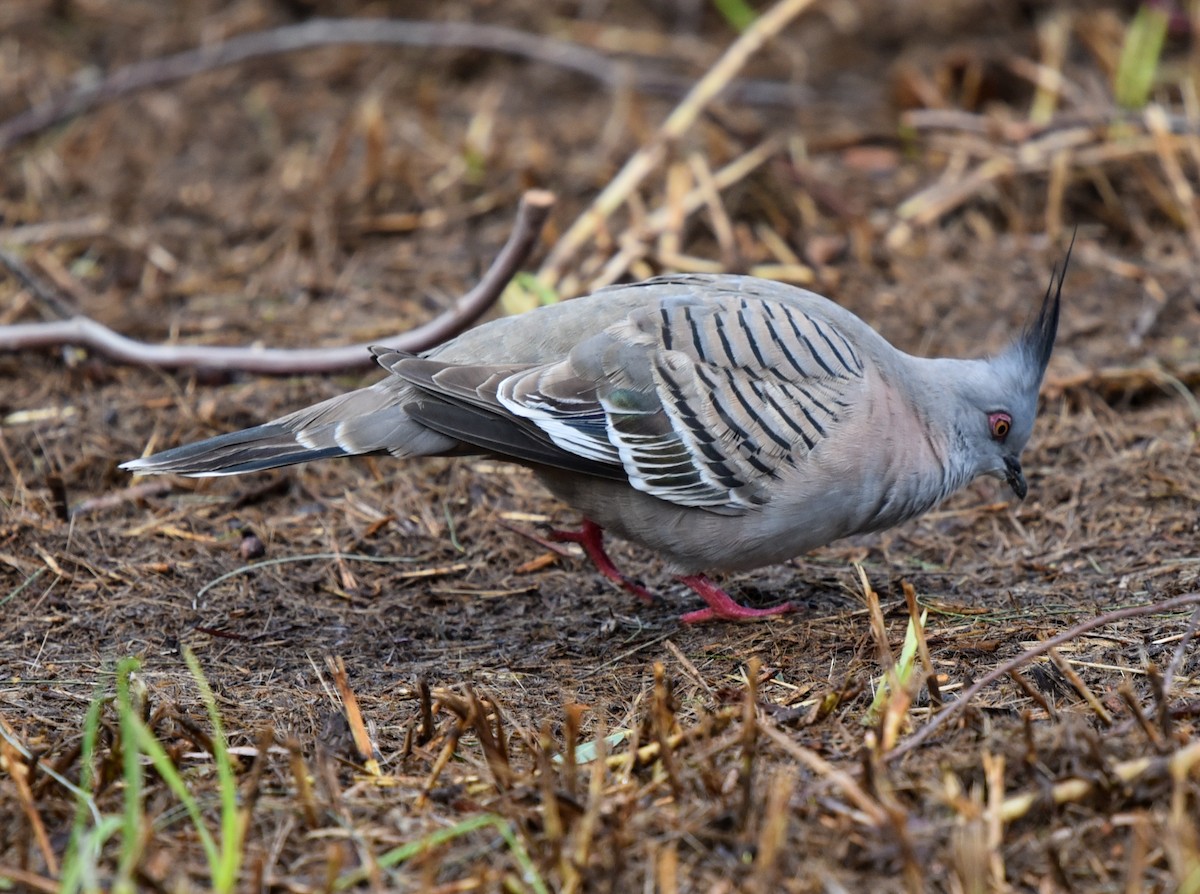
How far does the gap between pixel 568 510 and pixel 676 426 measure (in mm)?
1015

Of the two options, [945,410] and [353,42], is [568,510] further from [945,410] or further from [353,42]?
[353,42]

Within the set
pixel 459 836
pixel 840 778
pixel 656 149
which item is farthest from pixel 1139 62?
pixel 459 836

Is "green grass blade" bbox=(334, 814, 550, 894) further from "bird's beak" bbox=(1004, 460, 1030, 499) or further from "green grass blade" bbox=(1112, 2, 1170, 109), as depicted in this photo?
"green grass blade" bbox=(1112, 2, 1170, 109)

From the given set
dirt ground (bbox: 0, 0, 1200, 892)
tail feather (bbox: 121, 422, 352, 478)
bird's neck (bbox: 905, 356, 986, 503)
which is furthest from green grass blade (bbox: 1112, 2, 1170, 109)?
tail feather (bbox: 121, 422, 352, 478)

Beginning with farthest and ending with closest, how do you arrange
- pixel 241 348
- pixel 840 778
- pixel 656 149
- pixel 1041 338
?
1. pixel 656 149
2. pixel 241 348
3. pixel 1041 338
4. pixel 840 778

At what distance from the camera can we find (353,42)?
7.52 metres

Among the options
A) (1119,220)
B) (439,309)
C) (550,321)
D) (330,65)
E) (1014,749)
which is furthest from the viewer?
(330,65)

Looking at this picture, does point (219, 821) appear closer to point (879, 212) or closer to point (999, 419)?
point (999, 419)

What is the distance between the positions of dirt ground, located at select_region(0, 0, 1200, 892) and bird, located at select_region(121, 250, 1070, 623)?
32 centimetres

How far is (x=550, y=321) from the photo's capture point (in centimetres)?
409

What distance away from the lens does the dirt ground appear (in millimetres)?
2668

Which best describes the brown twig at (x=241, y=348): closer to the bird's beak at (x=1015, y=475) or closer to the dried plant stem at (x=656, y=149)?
the dried plant stem at (x=656, y=149)

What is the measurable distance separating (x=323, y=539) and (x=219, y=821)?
1791mm

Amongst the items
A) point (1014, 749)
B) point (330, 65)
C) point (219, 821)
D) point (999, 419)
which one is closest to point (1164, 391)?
point (999, 419)
